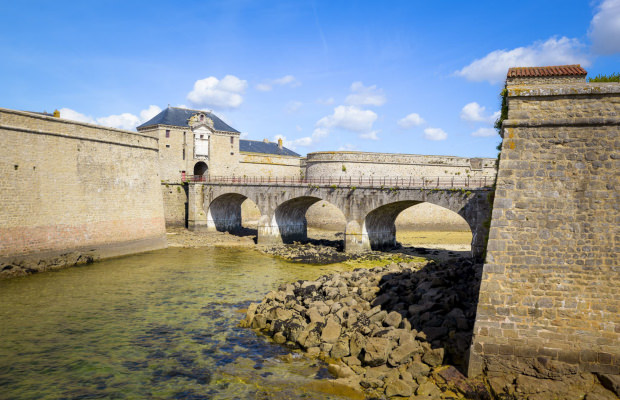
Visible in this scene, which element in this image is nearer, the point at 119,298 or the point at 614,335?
the point at 614,335

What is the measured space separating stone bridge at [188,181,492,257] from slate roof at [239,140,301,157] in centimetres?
1230

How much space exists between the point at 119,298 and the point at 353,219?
1754 cm

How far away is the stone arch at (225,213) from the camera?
41.3m

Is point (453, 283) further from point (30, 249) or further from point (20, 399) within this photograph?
point (30, 249)

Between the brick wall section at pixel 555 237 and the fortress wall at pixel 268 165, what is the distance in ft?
131

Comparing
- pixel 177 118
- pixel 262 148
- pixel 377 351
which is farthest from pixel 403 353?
pixel 262 148

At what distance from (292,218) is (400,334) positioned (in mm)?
26712

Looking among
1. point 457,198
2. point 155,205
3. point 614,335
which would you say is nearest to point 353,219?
point 457,198

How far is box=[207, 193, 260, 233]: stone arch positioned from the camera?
41312mm

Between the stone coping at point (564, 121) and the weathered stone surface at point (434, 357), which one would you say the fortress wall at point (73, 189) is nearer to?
the weathered stone surface at point (434, 357)

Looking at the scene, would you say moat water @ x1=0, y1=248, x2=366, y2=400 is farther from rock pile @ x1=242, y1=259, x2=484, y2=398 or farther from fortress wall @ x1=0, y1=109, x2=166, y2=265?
fortress wall @ x1=0, y1=109, x2=166, y2=265

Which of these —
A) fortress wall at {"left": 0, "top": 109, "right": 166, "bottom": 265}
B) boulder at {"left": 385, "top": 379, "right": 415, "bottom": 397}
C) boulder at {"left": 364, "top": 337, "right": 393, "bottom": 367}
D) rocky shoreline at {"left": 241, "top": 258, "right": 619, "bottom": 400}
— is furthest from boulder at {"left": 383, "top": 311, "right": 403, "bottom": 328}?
fortress wall at {"left": 0, "top": 109, "right": 166, "bottom": 265}

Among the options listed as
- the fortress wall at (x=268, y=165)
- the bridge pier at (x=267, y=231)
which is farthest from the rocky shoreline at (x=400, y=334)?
the fortress wall at (x=268, y=165)

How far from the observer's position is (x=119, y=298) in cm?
1903
